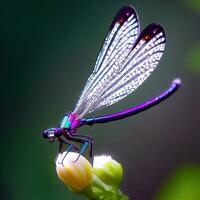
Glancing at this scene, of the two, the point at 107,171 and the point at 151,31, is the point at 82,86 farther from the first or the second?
the point at 151,31

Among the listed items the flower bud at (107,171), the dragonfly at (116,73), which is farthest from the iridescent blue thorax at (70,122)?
the flower bud at (107,171)

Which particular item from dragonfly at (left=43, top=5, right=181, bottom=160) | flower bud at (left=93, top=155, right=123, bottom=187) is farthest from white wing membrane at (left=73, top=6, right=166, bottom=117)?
flower bud at (left=93, top=155, right=123, bottom=187)

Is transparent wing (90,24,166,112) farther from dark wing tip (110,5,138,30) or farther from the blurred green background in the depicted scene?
the blurred green background

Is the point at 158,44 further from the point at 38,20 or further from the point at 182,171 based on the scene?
the point at 38,20

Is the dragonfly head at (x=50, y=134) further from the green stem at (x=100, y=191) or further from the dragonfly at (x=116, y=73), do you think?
the green stem at (x=100, y=191)

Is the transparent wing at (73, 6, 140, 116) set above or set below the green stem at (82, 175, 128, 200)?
above
